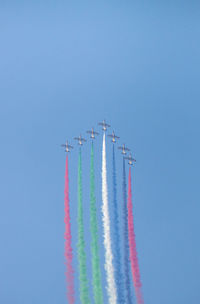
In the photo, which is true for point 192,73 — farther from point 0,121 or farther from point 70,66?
point 0,121

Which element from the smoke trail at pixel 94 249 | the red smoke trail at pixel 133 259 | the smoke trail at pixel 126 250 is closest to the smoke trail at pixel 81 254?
the smoke trail at pixel 94 249

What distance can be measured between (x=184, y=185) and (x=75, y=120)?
205cm

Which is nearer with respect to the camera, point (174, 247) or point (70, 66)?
point (174, 247)

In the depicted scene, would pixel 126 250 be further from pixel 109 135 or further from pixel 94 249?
pixel 109 135

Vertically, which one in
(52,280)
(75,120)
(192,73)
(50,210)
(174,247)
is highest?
(192,73)

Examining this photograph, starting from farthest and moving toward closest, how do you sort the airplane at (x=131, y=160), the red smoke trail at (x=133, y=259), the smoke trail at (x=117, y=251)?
the airplane at (x=131, y=160), the red smoke trail at (x=133, y=259), the smoke trail at (x=117, y=251)

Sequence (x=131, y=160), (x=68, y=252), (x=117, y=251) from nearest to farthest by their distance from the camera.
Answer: (x=117, y=251) < (x=68, y=252) < (x=131, y=160)

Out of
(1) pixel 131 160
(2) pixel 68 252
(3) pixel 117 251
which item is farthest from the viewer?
(1) pixel 131 160

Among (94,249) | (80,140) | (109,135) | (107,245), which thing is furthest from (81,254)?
(109,135)

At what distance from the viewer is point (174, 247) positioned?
730cm

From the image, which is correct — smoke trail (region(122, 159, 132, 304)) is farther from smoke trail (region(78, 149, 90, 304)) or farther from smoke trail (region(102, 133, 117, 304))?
smoke trail (region(78, 149, 90, 304))

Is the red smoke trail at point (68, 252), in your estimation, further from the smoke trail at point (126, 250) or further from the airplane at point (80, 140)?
the smoke trail at point (126, 250)

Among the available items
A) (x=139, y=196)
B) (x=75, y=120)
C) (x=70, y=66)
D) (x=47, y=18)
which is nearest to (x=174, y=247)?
(x=139, y=196)

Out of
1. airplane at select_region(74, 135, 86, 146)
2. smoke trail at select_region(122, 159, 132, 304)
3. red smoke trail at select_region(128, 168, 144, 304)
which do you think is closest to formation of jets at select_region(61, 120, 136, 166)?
airplane at select_region(74, 135, 86, 146)
